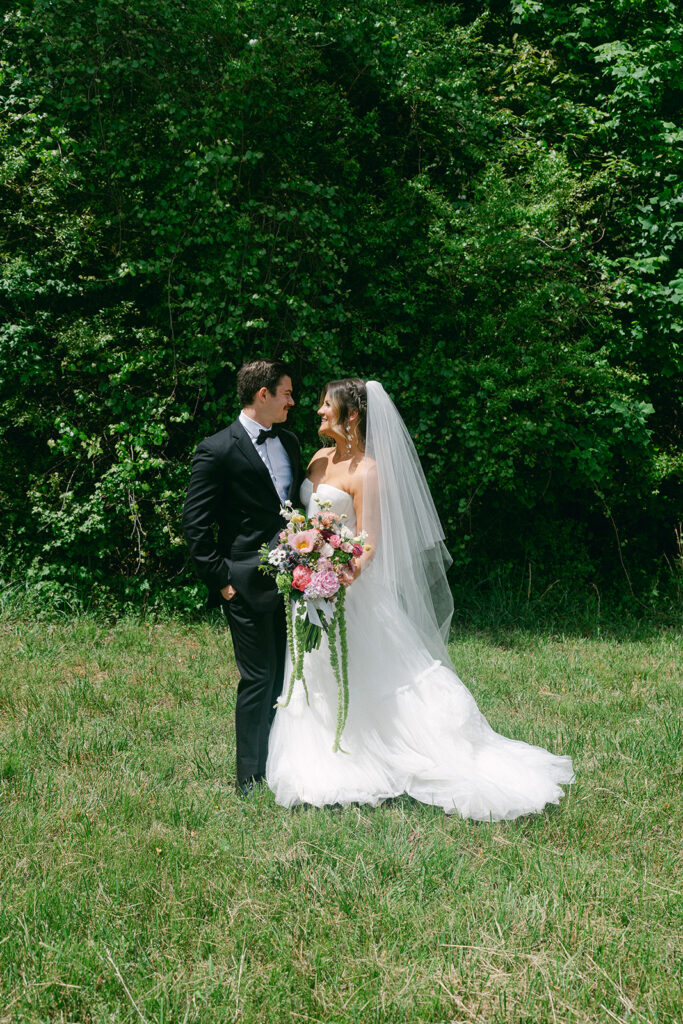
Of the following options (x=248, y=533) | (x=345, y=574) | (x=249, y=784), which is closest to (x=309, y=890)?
(x=249, y=784)

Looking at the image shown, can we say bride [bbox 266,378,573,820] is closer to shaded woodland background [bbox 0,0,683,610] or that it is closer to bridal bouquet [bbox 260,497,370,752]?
bridal bouquet [bbox 260,497,370,752]

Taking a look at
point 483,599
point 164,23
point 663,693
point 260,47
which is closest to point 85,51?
point 164,23

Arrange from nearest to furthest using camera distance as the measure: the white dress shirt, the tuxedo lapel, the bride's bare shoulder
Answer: the tuxedo lapel < the white dress shirt < the bride's bare shoulder

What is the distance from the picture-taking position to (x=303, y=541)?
148 inches

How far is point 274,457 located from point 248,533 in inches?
17.0

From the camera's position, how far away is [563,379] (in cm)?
768

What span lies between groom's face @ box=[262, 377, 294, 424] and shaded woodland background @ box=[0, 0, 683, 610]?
2935mm

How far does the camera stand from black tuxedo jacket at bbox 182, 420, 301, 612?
4055 mm

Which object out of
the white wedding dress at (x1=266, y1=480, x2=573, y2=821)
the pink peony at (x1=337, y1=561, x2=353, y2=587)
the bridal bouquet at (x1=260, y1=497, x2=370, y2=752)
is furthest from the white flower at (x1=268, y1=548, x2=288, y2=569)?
the white wedding dress at (x1=266, y1=480, x2=573, y2=821)

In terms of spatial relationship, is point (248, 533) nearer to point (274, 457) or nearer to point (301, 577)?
point (274, 457)

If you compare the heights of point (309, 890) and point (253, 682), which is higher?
point (253, 682)

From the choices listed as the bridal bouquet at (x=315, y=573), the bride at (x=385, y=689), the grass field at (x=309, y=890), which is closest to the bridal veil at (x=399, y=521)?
the bride at (x=385, y=689)

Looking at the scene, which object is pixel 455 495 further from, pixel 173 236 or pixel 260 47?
pixel 260 47

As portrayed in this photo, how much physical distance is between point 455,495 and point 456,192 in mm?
3001
